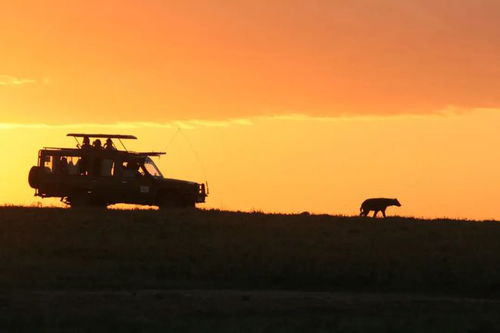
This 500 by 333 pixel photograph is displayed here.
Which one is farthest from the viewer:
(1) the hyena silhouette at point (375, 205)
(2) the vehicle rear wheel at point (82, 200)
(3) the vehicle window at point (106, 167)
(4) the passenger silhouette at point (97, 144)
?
(1) the hyena silhouette at point (375, 205)

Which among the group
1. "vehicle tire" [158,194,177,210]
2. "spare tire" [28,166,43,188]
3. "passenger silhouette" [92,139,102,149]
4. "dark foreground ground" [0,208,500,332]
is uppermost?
"passenger silhouette" [92,139,102,149]

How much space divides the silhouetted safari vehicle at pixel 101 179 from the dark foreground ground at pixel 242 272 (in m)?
4.49

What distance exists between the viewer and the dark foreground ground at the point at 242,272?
22688 millimetres

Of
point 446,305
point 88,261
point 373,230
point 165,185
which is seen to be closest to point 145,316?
point 446,305

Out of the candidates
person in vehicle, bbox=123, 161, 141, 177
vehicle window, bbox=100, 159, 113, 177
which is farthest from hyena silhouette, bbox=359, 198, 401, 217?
vehicle window, bbox=100, 159, 113, 177

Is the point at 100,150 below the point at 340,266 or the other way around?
the other way around

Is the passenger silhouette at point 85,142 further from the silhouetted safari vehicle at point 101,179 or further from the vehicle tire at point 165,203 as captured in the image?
the vehicle tire at point 165,203

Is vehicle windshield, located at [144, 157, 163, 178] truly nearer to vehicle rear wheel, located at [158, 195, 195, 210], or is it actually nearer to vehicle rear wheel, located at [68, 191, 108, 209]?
A: vehicle rear wheel, located at [158, 195, 195, 210]

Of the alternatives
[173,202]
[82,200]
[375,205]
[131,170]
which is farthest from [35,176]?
[375,205]

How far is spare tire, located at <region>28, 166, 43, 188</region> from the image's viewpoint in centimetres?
4541

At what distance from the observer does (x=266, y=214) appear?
1663 inches

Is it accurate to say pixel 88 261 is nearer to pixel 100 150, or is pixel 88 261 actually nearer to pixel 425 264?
pixel 425 264

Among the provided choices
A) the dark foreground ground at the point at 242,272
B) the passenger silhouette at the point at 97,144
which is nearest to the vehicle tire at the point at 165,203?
the passenger silhouette at the point at 97,144

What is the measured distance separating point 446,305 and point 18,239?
598 inches
